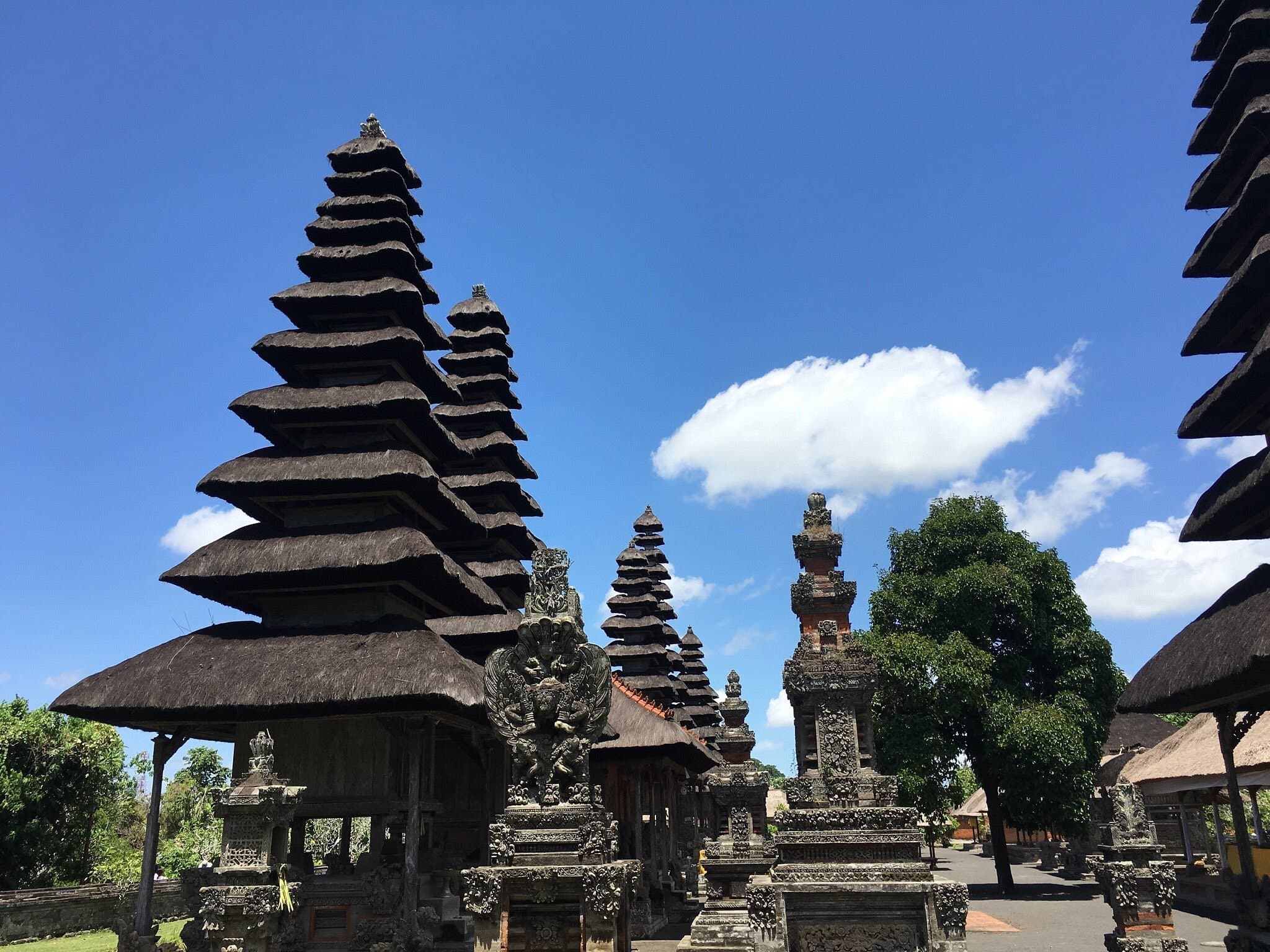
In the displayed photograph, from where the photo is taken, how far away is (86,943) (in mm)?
22203

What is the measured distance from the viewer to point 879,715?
96.1 feet

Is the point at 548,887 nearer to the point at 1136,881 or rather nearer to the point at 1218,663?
the point at 1136,881

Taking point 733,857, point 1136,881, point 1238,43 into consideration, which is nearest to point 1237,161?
point 1238,43

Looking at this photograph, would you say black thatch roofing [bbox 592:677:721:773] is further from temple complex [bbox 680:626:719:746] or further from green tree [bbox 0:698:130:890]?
temple complex [bbox 680:626:719:746]

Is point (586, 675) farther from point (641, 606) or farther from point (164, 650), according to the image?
point (641, 606)

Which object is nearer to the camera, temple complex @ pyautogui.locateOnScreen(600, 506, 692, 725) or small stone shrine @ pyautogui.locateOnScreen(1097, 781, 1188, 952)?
small stone shrine @ pyautogui.locateOnScreen(1097, 781, 1188, 952)

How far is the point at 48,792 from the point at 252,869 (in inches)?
810

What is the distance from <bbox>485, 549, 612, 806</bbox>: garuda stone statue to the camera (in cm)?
1231

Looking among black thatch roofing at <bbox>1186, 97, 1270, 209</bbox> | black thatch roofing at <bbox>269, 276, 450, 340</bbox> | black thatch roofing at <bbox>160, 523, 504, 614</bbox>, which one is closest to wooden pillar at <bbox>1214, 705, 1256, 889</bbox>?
black thatch roofing at <bbox>1186, 97, 1270, 209</bbox>

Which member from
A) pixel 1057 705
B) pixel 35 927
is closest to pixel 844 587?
pixel 1057 705

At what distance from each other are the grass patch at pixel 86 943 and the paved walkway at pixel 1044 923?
41.7 ft

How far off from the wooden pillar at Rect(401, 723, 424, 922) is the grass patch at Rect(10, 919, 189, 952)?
6105 millimetres

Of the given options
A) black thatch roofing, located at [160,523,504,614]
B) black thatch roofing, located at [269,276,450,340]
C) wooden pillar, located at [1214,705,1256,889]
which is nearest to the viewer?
wooden pillar, located at [1214,705,1256,889]

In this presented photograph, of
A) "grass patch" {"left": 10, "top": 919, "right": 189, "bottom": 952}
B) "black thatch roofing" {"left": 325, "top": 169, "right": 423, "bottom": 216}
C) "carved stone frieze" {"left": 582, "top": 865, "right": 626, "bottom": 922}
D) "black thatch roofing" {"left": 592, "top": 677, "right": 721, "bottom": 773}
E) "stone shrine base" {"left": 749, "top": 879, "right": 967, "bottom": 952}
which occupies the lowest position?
"grass patch" {"left": 10, "top": 919, "right": 189, "bottom": 952}
